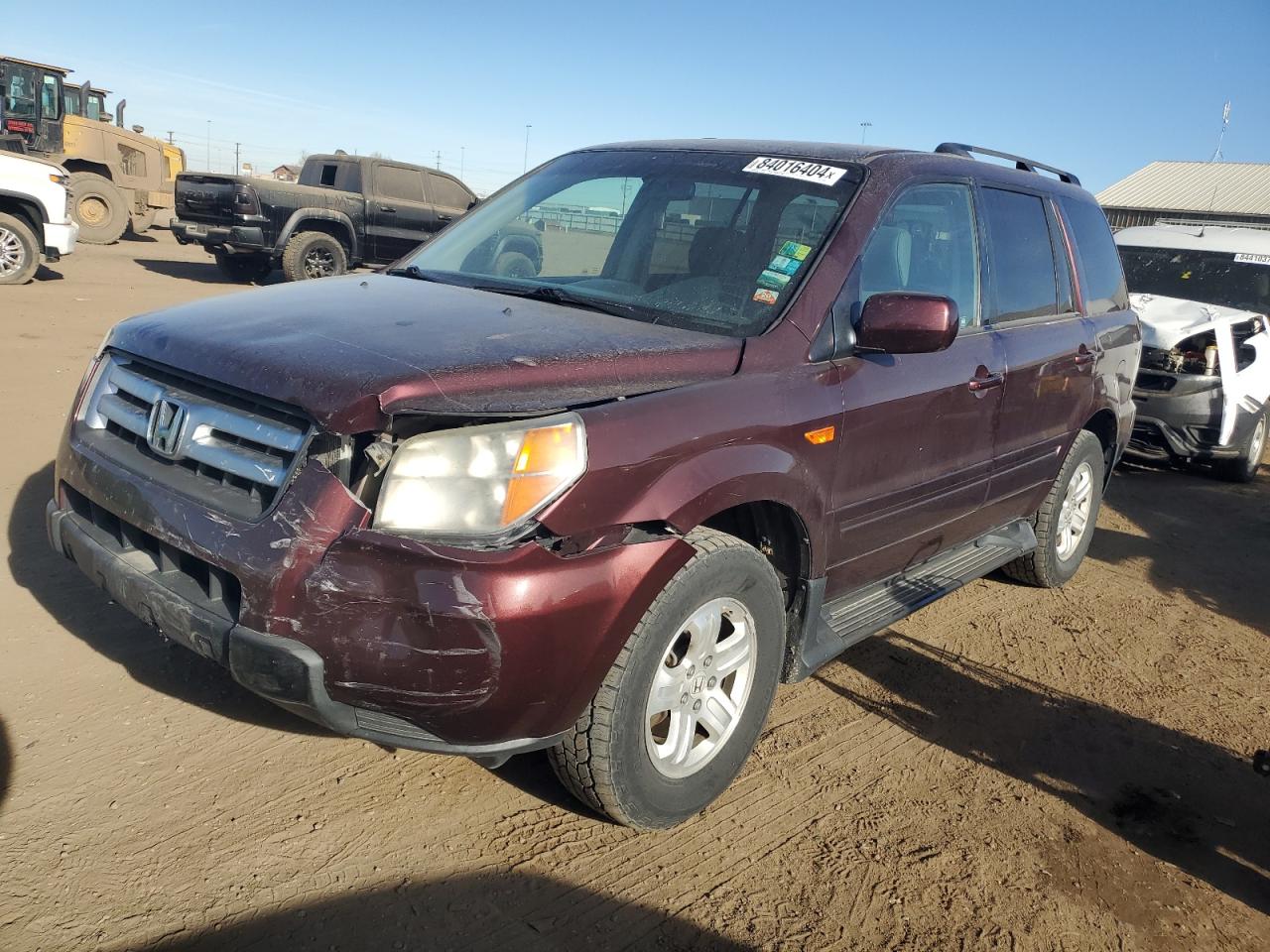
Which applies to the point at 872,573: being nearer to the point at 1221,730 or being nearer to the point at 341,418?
the point at 1221,730

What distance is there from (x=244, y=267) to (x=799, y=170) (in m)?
13.9

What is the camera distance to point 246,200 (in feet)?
45.6

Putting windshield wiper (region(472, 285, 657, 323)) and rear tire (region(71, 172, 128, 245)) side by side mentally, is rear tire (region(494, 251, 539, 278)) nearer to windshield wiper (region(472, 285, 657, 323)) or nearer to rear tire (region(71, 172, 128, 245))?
windshield wiper (region(472, 285, 657, 323))

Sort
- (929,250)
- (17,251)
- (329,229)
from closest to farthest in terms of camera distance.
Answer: (929,250), (17,251), (329,229)

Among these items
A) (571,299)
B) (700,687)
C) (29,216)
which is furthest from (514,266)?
(29,216)

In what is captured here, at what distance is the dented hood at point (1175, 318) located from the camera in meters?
7.77

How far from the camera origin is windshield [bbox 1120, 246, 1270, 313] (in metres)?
9.27

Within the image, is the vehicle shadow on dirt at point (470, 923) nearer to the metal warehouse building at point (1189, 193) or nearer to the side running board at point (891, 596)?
the side running board at point (891, 596)

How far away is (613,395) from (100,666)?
2173 millimetres

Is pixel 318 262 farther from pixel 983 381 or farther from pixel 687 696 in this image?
pixel 687 696

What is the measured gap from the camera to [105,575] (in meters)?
2.78

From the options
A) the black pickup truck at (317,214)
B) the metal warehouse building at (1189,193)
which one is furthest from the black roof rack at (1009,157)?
the metal warehouse building at (1189,193)

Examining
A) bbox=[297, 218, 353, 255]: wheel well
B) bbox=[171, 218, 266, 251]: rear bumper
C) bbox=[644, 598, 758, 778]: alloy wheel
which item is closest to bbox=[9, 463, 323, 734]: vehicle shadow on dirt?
bbox=[644, 598, 758, 778]: alloy wheel

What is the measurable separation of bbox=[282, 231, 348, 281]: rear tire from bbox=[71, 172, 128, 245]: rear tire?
7173 millimetres
